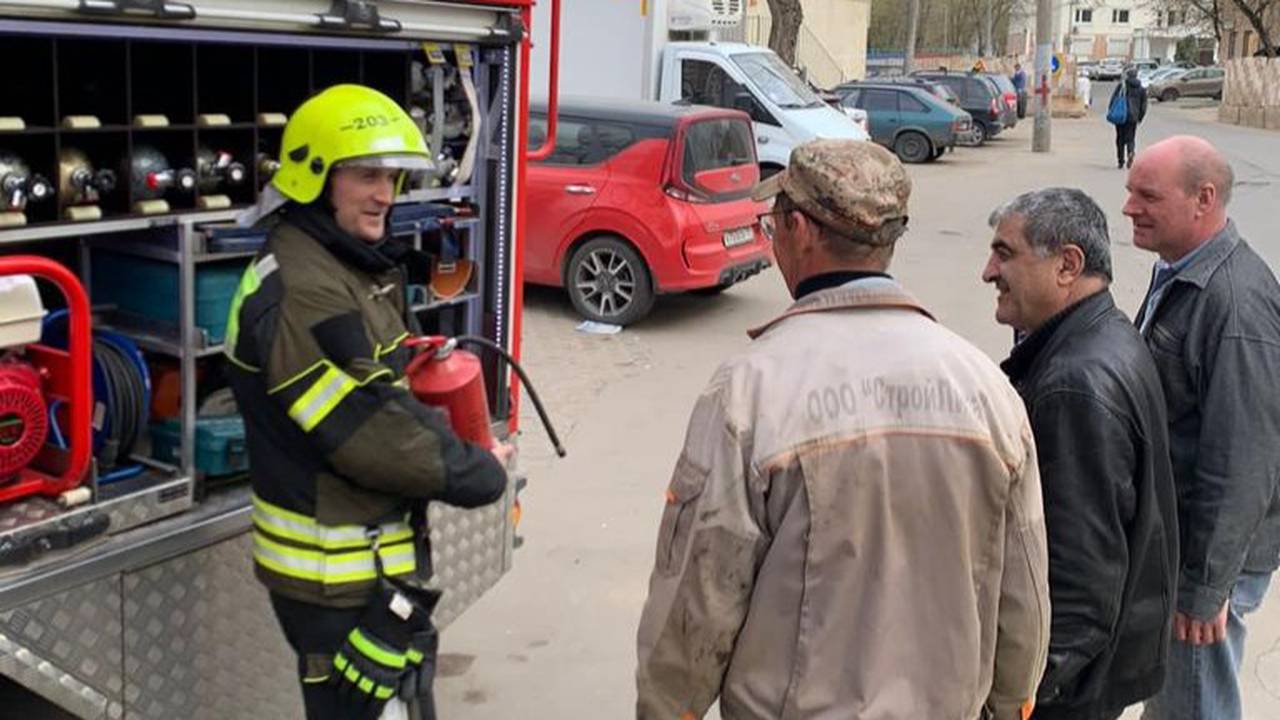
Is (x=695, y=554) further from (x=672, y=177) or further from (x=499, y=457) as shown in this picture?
(x=672, y=177)

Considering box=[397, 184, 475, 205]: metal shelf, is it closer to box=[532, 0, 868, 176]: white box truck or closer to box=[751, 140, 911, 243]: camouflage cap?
box=[751, 140, 911, 243]: camouflage cap

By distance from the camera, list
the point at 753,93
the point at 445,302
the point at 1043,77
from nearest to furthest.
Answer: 1. the point at 445,302
2. the point at 753,93
3. the point at 1043,77

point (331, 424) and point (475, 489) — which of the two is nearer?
point (331, 424)

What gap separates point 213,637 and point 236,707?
0.22 meters

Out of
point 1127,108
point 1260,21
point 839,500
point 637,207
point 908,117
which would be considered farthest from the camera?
point 1260,21

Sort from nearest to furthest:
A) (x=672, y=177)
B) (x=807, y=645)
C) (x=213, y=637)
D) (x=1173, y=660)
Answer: (x=807, y=645) < (x=213, y=637) < (x=1173, y=660) < (x=672, y=177)

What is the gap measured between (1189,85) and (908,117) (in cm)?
4207

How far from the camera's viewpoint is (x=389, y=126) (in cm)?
297

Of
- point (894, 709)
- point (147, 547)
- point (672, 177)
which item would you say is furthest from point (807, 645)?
point (672, 177)

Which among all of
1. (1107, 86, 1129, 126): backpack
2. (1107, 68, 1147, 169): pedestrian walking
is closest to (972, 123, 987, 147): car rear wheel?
(1107, 68, 1147, 169): pedestrian walking

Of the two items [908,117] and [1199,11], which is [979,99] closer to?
[908,117]

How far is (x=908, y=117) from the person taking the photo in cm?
2641

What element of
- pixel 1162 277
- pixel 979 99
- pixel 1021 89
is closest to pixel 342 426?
pixel 1162 277

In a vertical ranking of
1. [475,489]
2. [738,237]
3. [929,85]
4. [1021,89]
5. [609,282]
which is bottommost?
[609,282]
